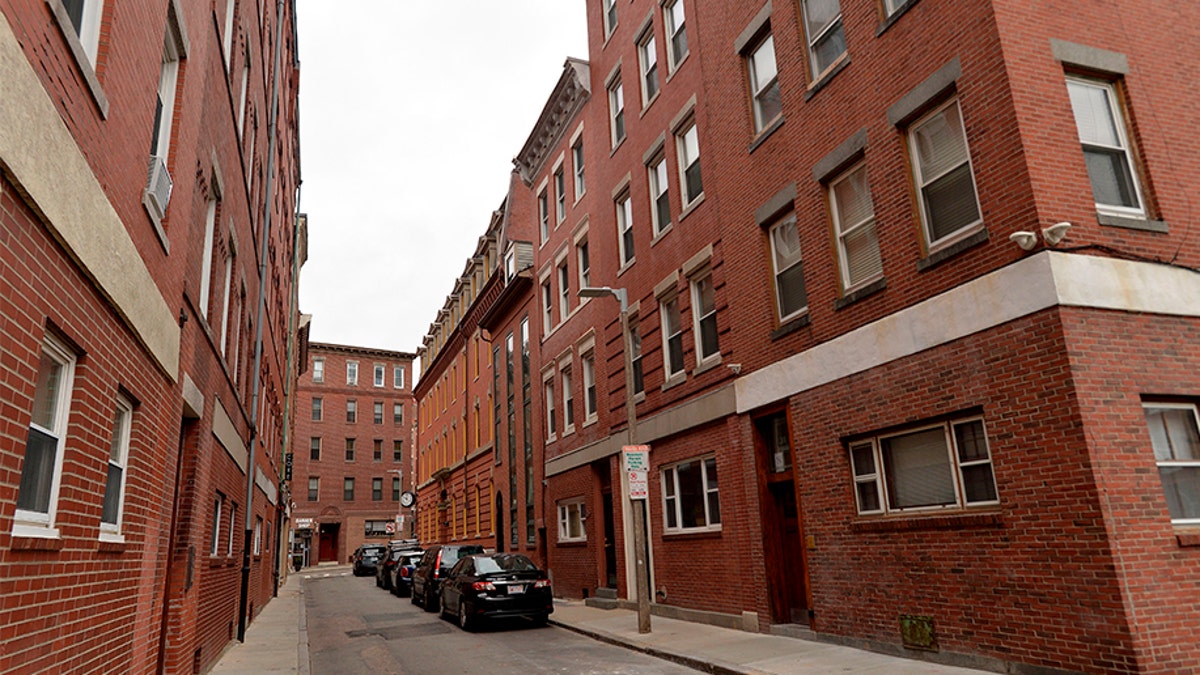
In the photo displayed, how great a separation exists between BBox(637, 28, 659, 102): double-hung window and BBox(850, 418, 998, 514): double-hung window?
11.0 m

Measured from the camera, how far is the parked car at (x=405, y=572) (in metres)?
27.0

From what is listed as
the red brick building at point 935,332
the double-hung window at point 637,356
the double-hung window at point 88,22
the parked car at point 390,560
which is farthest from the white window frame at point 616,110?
the parked car at point 390,560

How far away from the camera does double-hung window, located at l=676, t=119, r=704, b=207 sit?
643 inches

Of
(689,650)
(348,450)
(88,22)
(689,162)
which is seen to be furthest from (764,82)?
(348,450)

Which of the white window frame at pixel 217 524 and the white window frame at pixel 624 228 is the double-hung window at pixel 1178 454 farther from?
the white window frame at pixel 624 228

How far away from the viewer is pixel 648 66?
19.0 meters

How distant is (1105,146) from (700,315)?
26.6 ft

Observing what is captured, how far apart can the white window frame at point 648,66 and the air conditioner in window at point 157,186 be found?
1286cm

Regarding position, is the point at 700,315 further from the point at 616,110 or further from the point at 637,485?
the point at 616,110

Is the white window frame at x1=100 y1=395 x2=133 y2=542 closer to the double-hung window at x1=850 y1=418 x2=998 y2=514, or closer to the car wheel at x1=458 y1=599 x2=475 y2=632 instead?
the double-hung window at x1=850 y1=418 x2=998 y2=514

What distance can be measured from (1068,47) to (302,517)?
6224cm

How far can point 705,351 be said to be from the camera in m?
15.5

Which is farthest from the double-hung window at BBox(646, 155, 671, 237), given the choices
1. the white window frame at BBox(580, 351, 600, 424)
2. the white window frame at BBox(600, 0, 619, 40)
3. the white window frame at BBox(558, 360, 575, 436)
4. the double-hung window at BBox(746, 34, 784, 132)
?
the white window frame at BBox(558, 360, 575, 436)

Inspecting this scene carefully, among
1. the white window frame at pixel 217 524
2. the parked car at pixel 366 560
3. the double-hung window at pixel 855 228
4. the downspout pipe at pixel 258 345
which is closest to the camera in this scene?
the double-hung window at pixel 855 228
